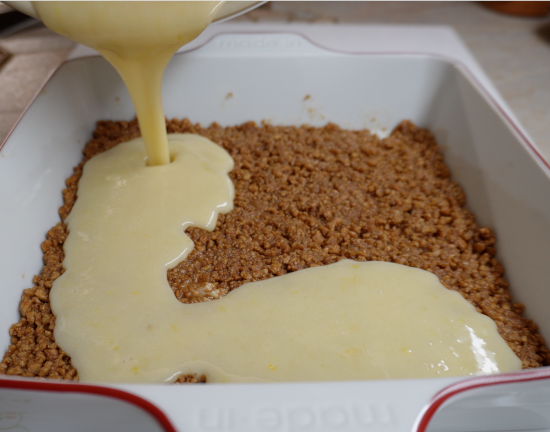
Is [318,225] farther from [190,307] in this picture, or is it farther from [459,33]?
[459,33]

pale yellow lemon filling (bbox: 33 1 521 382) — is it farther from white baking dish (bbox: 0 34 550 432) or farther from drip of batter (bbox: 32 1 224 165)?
white baking dish (bbox: 0 34 550 432)

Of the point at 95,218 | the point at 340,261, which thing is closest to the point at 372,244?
the point at 340,261

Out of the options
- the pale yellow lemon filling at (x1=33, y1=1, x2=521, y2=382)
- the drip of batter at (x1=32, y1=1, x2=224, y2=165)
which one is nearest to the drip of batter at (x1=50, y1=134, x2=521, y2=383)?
the pale yellow lemon filling at (x1=33, y1=1, x2=521, y2=382)

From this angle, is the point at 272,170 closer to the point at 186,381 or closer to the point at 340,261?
the point at 340,261

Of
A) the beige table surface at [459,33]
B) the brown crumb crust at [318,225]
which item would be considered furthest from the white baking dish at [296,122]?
the beige table surface at [459,33]

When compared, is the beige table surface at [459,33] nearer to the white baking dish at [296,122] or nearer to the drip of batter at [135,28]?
the white baking dish at [296,122]
